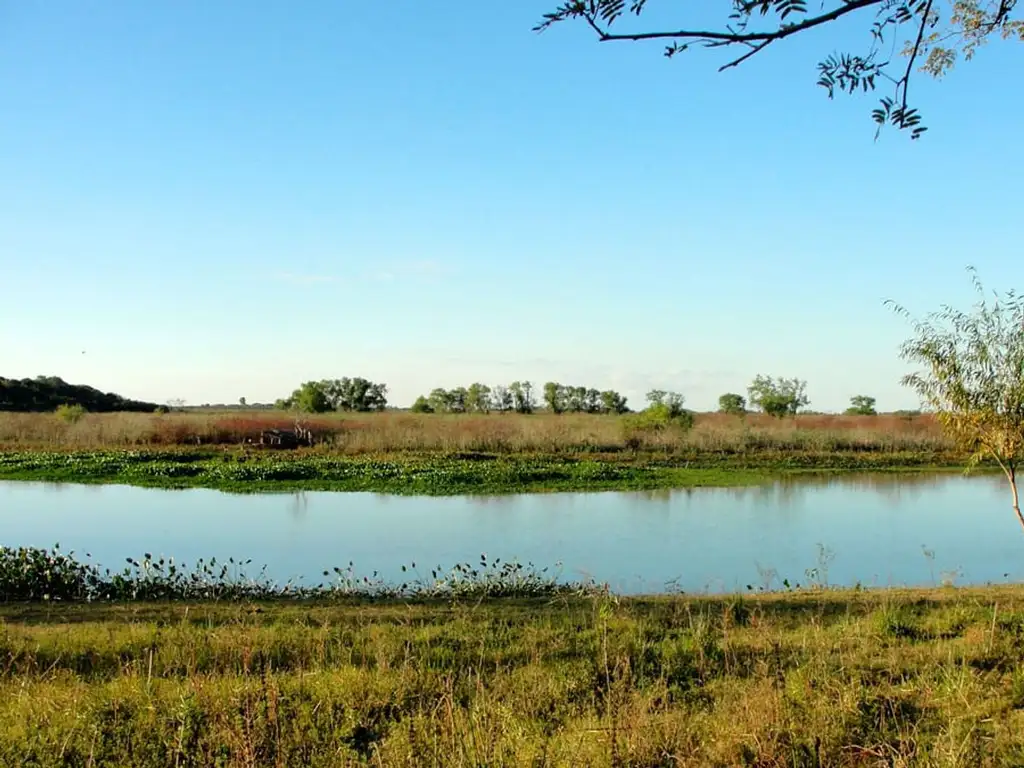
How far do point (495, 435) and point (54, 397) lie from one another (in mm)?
49711

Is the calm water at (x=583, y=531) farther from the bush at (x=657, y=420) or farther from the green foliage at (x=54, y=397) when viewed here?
the green foliage at (x=54, y=397)

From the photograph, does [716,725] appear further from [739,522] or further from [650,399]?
[650,399]

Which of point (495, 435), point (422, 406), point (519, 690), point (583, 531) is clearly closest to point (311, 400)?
point (422, 406)

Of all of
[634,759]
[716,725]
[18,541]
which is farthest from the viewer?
[18,541]

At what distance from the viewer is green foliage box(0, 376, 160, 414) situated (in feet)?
213

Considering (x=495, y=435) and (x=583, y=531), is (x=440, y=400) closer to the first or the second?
(x=495, y=435)

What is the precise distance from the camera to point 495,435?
3531cm

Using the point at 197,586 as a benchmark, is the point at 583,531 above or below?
below

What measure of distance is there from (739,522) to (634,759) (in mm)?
15275

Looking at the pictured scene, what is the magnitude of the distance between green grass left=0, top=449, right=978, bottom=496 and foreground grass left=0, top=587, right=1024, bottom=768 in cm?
1735

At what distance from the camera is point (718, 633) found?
6754 mm

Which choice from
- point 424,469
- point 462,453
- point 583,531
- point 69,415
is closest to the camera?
point 583,531

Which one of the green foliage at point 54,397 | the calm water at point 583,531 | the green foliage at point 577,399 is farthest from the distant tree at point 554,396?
the calm water at point 583,531

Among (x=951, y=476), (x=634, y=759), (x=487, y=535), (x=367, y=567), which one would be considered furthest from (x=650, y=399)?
(x=634, y=759)
